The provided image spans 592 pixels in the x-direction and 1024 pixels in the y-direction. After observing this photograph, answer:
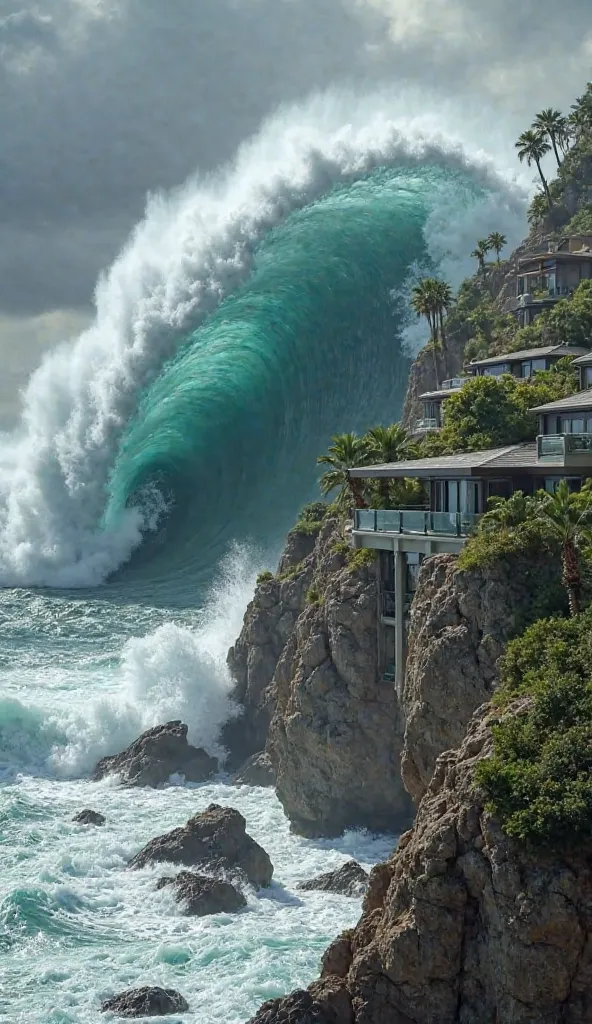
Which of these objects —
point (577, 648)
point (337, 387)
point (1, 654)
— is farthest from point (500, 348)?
point (577, 648)

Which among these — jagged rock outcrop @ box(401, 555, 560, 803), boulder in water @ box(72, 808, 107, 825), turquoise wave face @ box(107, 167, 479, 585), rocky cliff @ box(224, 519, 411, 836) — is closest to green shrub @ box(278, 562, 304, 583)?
rocky cliff @ box(224, 519, 411, 836)

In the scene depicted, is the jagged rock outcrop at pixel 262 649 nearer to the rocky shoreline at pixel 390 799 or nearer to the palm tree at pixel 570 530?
the rocky shoreline at pixel 390 799

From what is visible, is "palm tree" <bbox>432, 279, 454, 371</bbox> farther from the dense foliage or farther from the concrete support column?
the concrete support column

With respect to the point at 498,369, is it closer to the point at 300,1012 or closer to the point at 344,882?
the point at 344,882

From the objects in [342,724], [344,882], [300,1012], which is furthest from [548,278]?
[300,1012]

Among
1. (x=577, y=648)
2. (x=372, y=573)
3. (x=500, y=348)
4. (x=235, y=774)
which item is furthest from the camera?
(x=500, y=348)

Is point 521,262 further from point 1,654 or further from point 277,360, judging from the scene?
point 1,654

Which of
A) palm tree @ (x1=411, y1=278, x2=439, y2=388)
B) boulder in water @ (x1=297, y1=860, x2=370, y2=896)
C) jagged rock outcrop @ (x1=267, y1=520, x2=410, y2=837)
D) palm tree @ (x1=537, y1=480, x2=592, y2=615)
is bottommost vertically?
boulder in water @ (x1=297, y1=860, x2=370, y2=896)
